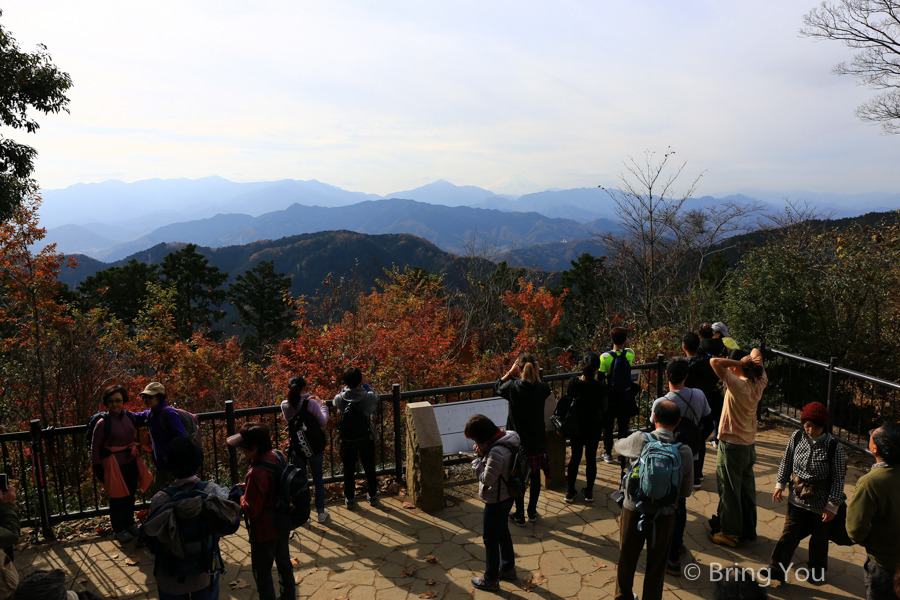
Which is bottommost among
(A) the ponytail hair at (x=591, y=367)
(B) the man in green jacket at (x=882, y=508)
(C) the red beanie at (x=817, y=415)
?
(B) the man in green jacket at (x=882, y=508)

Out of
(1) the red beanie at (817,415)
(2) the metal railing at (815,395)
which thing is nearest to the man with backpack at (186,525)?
(1) the red beanie at (817,415)

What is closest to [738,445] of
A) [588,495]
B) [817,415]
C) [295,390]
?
[817,415]

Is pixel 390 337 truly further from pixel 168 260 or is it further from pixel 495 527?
pixel 168 260

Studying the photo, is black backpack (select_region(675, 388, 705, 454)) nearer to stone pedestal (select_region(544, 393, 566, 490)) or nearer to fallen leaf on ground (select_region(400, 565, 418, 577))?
stone pedestal (select_region(544, 393, 566, 490))

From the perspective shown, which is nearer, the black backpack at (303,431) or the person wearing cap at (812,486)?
the person wearing cap at (812,486)

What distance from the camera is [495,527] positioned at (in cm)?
430

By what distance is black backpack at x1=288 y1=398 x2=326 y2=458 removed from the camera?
5238mm

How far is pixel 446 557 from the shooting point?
506cm

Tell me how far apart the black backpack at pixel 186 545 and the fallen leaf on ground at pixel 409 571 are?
6.58 ft

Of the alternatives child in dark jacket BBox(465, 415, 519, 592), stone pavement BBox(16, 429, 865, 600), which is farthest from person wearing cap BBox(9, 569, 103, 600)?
child in dark jacket BBox(465, 415, 519, 592)

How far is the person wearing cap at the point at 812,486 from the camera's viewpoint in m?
4.01

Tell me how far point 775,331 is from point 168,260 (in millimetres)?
40842

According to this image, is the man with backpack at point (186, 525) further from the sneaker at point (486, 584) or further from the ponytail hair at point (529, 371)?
the ponytail hair at point (529, 371)

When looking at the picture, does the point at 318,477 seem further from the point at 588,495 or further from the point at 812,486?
the point at 812,486
